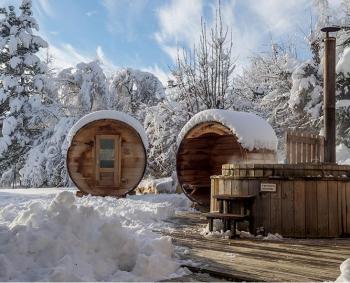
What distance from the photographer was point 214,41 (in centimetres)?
1783

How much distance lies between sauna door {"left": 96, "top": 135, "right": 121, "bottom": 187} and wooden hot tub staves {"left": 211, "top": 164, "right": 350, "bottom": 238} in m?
6.19

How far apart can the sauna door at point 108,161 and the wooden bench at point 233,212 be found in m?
5.85

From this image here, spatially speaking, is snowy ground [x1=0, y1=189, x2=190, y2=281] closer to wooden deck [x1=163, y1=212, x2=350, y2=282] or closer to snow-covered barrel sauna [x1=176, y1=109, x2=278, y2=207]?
wooden deck [x1=163, y1=212, x2=350, y2=282]

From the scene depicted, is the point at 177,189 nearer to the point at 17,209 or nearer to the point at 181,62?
the point at 17,209

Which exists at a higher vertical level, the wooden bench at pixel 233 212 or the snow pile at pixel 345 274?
the wooden bench at pixel 233 212

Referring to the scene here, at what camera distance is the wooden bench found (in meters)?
6.04

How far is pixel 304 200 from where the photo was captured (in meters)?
6.10

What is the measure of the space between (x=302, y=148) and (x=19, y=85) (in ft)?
53.3

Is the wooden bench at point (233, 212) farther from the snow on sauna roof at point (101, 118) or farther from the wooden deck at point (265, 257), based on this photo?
the snow on sauna roof at point (101, 118)

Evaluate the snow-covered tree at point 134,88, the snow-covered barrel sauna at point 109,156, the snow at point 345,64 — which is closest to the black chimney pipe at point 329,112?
the snow-covered barrel sauna at point 109,156

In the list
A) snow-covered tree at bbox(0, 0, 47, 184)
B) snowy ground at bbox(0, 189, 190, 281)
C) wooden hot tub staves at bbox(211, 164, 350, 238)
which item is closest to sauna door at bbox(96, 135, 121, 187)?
wooden hot tub staves at bbox(211, 164, 350, 238)

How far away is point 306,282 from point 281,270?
0.43m

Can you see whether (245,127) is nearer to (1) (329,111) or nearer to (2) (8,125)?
(1) (329,111)

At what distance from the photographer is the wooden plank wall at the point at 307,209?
610 cm
